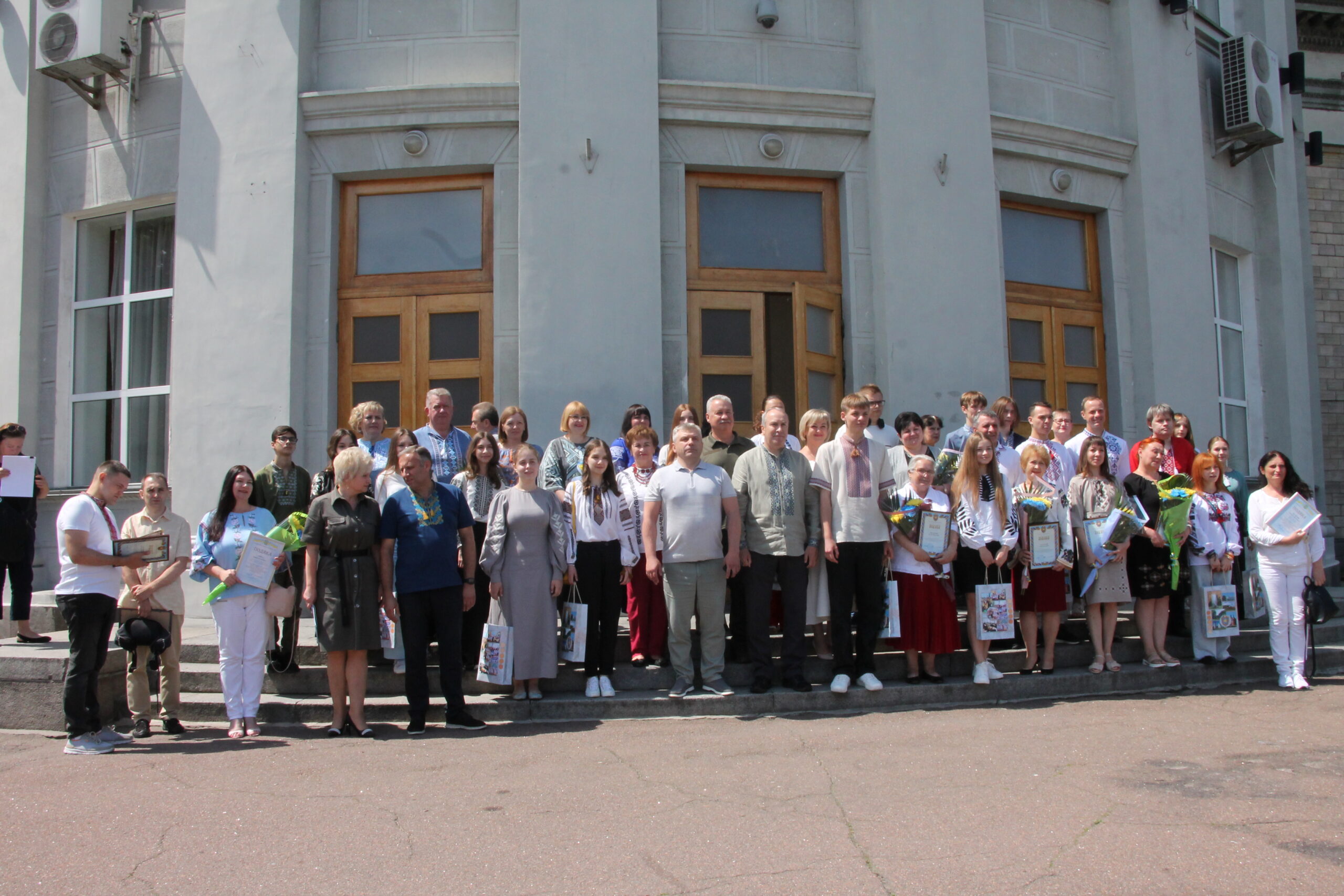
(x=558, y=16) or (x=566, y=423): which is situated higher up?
(x=558, y=16)

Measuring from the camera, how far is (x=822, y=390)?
33.9 ft

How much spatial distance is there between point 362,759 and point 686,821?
2242 millimetres

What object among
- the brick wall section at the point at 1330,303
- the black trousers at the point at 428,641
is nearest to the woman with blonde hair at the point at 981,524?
the black trousers at the point at 428,641

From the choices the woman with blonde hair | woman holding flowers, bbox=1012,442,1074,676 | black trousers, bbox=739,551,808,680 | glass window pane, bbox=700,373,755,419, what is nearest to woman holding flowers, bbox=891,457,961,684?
the woman with blonde hair

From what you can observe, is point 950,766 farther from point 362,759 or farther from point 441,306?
point 441,306

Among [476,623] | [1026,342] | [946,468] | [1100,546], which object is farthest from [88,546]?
[1026,342]

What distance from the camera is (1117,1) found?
12070 millimetres

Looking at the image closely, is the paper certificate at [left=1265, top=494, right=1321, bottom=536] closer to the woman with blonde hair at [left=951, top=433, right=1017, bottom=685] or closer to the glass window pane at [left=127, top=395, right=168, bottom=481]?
the woman with blonde hair at [left=951, top=433, right=1017, bottom=685]

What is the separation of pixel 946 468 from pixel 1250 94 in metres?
8.38

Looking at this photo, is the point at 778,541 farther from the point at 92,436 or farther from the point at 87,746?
the point at 92,436

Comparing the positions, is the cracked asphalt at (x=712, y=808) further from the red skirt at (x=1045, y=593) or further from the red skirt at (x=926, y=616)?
the red skirt at (x=1045, y=593)

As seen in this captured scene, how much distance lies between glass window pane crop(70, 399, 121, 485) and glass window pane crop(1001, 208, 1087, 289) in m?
9.93

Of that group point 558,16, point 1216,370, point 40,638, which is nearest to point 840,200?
point 558,16

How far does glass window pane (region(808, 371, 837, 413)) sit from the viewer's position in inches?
402
